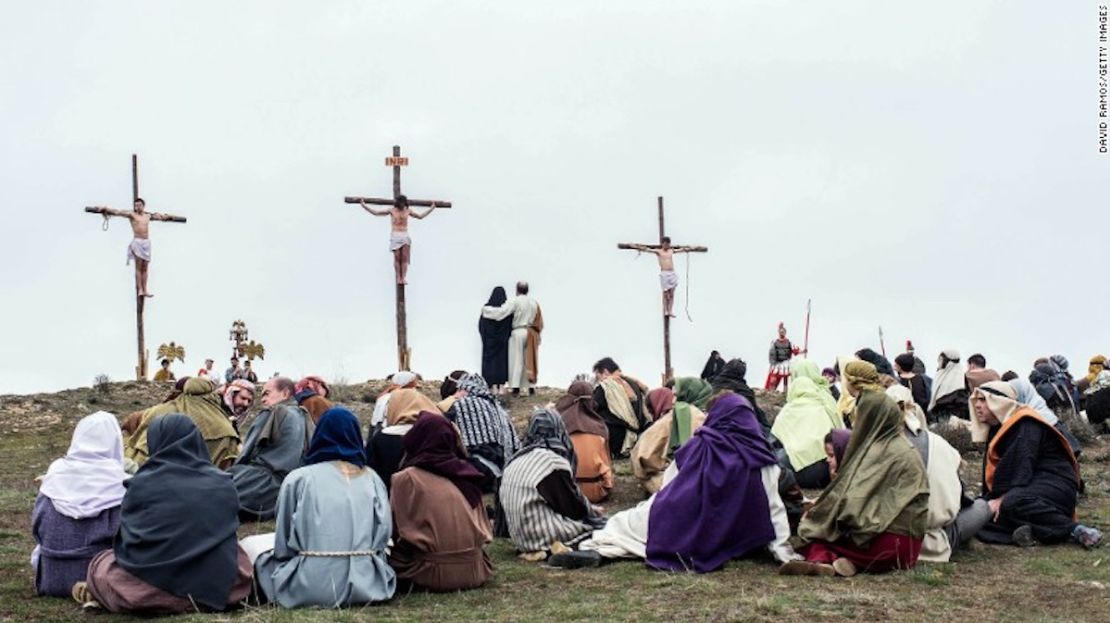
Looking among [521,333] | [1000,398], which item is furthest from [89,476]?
[521,333]

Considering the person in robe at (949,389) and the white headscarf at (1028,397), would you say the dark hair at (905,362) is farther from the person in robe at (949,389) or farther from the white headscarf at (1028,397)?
the white headscarf at (1028,397)

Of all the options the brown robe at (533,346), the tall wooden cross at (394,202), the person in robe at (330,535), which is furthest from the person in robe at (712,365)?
the person in robe at (330,535)

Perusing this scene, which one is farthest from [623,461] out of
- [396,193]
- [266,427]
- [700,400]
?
[396,193]

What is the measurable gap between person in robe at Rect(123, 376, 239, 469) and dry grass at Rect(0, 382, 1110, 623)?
156 centimetres

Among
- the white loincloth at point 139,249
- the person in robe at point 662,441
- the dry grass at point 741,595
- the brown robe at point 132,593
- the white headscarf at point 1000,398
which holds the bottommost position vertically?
the dry grass at point 741,595

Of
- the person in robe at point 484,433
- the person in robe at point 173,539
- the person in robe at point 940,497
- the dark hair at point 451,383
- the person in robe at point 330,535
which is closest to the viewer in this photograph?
the person in robe at point 173,539

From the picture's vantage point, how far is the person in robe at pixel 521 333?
2116 cm

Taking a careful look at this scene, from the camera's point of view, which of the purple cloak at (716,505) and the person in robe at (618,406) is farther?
the person in robe at (618,406)

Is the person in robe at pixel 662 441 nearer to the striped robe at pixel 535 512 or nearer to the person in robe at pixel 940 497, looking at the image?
the striped robe at pixel 535 512

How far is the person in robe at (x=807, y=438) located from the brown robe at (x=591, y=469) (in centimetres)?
159

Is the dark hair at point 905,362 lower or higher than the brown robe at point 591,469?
higher

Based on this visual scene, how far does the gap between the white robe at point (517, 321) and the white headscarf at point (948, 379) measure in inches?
267

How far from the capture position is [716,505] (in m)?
8.98

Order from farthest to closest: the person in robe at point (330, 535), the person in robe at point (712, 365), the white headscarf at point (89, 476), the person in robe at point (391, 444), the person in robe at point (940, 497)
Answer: the person in robe at point (712, 365)
the person in robe at point (391, 444)
the person in robe at point (940, 497)
the white headscarf at point (89, 476)
the person in robe at point (330, 535)
